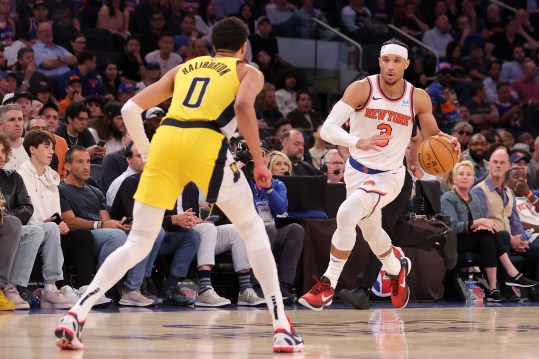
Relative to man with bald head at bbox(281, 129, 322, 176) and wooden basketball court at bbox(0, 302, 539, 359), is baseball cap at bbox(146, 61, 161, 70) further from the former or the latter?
wooden basketball court at bbox(0, 302, 539, 359)

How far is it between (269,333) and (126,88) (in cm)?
754

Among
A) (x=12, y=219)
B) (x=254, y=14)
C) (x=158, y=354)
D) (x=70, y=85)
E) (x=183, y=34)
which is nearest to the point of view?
(x=158, y=354)

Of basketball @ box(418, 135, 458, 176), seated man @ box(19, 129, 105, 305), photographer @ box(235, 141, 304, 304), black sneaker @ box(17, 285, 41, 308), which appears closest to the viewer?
basketball @ box(418, 135, 458, 176)

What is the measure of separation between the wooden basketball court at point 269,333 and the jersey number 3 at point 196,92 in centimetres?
142

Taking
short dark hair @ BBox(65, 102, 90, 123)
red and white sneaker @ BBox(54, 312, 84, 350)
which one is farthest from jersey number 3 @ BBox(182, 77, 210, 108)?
short dark hair @ BBox(65, 102, 90, 123)

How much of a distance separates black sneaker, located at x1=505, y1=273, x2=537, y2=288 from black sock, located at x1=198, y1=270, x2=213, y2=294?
3.66m

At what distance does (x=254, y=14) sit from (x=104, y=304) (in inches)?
376

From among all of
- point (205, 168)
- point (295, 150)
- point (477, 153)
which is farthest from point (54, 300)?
point (477, 153)

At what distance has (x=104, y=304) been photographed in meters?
Result: 9.46

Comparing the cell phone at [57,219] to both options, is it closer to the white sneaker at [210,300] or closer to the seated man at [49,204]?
the seated man at [49,204]

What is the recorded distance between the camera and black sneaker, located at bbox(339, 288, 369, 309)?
32.0 feet

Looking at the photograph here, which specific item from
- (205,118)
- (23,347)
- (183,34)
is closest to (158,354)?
(23,347)

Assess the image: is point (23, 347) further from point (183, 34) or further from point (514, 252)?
point (183, 34)

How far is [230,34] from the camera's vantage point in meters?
6.29
